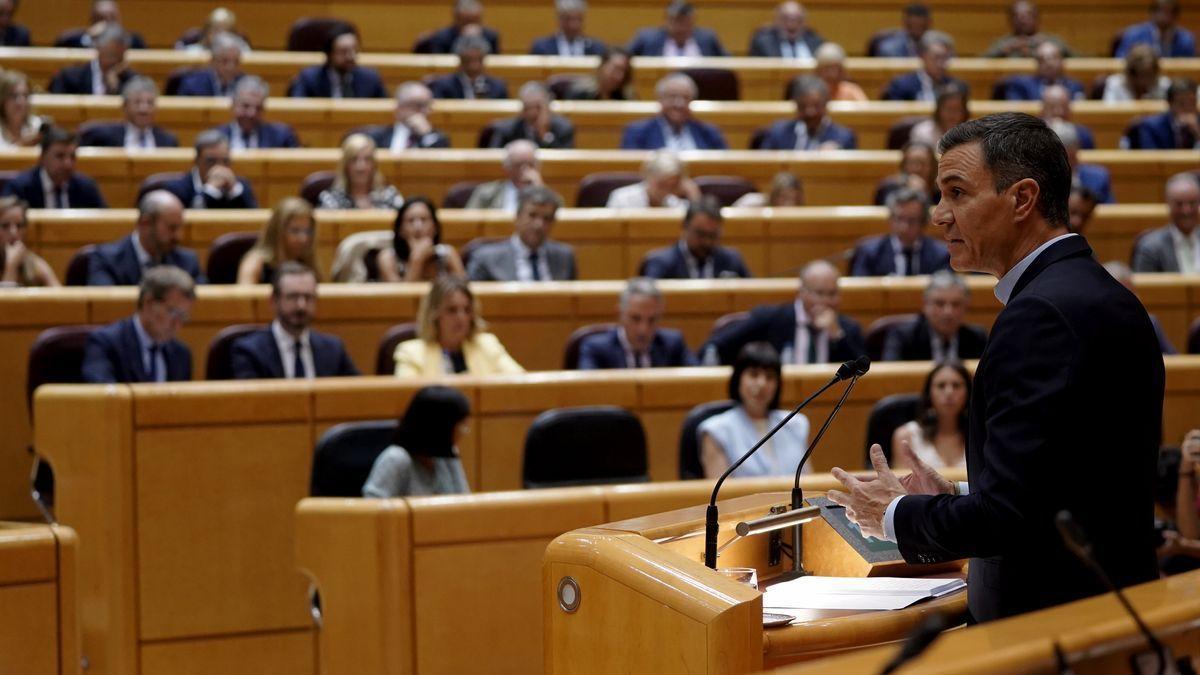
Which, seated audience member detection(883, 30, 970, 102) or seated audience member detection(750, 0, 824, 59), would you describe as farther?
Result: seated audience member detection(750, 0, 824, 59)

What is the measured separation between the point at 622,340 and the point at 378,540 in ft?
4.60

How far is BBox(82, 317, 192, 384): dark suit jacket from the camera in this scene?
2979 millimetres

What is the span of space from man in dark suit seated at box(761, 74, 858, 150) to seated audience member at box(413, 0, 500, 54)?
1366 mm

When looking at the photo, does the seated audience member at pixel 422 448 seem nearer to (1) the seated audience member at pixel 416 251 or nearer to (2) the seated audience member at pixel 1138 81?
(1) the seated audience member at pixel 416 251

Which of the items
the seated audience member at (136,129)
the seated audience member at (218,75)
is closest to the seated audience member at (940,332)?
the seated audience member at (136,129)

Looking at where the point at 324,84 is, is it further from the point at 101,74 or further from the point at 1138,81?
the point at 1138,81

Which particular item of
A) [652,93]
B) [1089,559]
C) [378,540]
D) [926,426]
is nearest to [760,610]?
[1089,559]

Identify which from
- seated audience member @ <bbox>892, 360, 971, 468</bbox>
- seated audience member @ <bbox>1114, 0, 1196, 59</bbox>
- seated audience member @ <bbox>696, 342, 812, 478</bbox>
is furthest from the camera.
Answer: seated audience member @ <bbox>1114, 0, 1196, 59</bbox>

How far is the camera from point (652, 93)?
19.2 ft

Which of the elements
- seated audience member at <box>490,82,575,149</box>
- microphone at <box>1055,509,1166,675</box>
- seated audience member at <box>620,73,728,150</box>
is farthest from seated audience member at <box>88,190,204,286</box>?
microphone at <box>1055,509,1166,675</box>

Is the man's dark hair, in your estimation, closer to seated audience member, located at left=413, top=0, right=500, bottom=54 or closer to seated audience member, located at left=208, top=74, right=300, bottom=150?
seated audience member, located at left=208, top=74, right=300, bottom=150

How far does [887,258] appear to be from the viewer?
163 inches

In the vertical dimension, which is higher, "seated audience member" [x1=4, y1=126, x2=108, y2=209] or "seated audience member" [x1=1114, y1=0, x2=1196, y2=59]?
"seated audience member" [x1=1114, y1=0, x2=1196, y2=59]

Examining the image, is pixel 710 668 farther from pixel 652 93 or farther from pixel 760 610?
pixel 652 93
